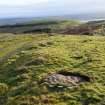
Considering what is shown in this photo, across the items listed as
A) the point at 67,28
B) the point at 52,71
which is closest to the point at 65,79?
the point at 52,71

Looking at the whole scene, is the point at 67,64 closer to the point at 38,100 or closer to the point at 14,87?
the point at 14,87

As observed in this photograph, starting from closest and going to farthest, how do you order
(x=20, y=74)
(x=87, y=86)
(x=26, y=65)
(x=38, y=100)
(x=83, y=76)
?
(x=38, y=100) < (x=87, y=86) < (x=83, y=76) < (x=20, y=74) < (x=26, y=65)

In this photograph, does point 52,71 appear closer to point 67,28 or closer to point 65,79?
point 65,79

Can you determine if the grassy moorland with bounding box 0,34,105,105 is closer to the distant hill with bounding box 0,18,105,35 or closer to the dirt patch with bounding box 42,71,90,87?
the dirt patch with bounding box 42,71,90,87

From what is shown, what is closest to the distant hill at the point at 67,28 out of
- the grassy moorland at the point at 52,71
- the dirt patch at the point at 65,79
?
the grassy moorland at the point at 52,71

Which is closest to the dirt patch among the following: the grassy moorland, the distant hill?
the grassy moorland

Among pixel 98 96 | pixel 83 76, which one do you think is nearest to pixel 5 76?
pixel 83 76

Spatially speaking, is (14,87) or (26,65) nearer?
(14,87)

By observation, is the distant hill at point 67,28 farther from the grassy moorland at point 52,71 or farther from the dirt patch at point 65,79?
the dirt patch at point 65,79
